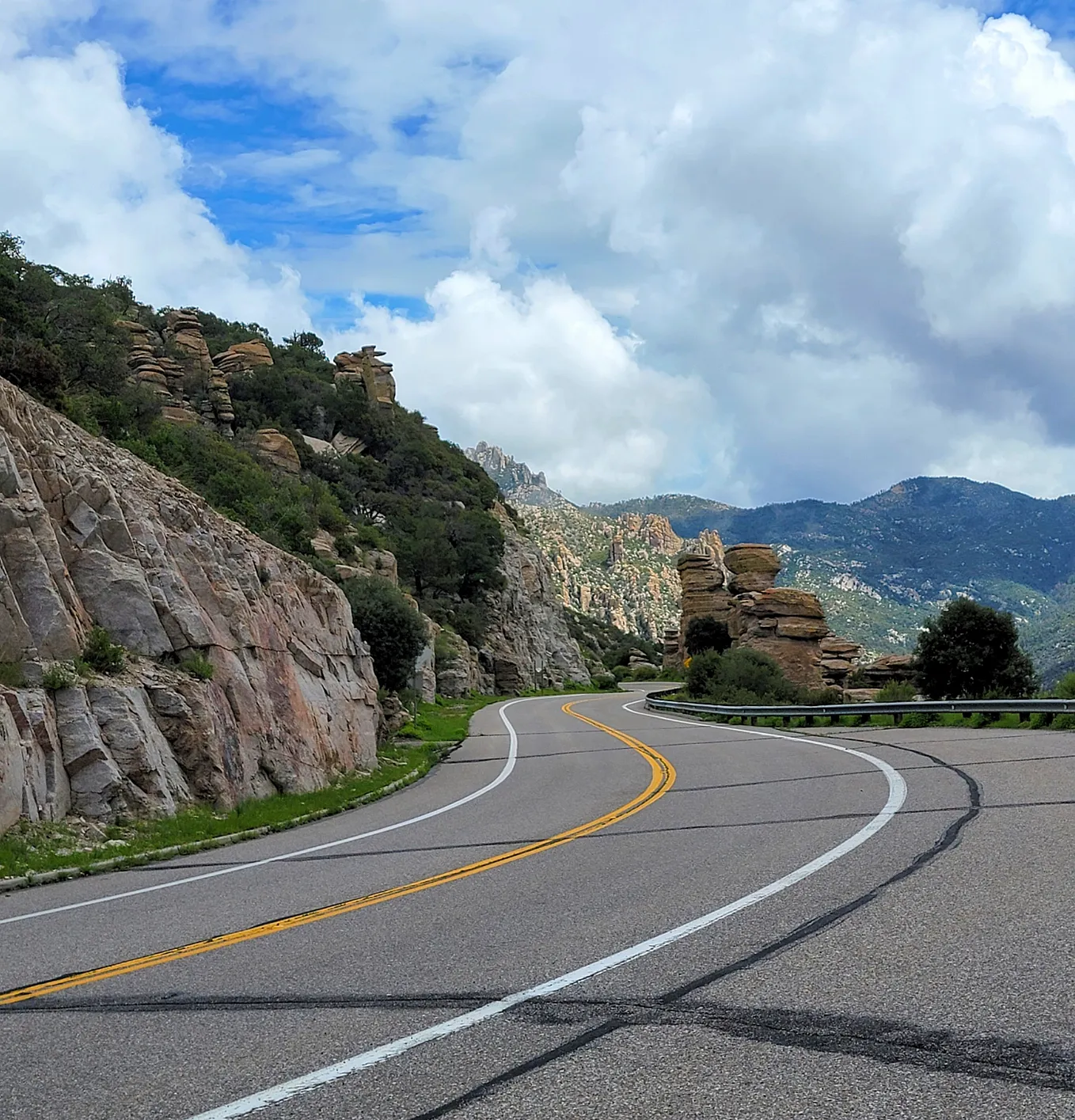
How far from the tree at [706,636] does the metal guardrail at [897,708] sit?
35365mm

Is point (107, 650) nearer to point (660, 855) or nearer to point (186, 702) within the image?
point (186, 702)

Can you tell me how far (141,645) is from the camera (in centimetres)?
1653

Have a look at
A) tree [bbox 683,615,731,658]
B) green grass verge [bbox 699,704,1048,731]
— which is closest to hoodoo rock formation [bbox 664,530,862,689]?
tree [bbox 683,615,731,658]

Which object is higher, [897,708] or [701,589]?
[701,589]

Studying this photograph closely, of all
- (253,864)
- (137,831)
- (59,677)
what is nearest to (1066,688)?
(253,864)

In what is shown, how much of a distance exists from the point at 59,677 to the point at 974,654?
1341 inches

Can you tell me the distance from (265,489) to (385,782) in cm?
2857

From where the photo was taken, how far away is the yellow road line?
6.46 metres

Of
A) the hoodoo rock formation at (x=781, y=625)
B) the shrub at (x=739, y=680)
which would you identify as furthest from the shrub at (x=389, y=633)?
the hoodoo rock formation at (x=781, y=625)

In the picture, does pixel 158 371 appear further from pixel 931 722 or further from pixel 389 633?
pixel 931 722

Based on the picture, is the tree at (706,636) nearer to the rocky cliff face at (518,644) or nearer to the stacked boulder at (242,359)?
the rocky cliff face at (518,644)

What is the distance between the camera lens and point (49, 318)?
4019 centimetres

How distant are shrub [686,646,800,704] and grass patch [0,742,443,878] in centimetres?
2785

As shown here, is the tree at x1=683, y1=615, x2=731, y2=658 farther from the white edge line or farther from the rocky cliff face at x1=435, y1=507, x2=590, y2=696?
the white edge line
